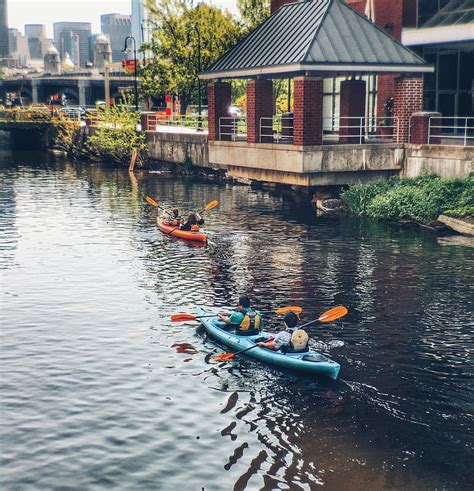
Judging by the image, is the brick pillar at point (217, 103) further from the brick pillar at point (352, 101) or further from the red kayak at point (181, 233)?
the red kayak at point (181, 233)

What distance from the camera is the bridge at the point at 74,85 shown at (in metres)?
144

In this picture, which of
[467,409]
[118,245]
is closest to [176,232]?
[118,245]

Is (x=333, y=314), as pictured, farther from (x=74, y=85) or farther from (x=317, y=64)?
(x=74, y=85)

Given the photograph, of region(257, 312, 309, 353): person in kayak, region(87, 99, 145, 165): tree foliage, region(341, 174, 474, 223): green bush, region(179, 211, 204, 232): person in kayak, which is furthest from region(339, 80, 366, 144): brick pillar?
region(257, 312, 309, 353): person in kayak

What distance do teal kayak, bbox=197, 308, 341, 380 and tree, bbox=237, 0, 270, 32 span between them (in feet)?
175

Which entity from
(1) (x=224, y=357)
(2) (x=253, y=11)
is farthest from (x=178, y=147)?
(1) (x=224, y=357)

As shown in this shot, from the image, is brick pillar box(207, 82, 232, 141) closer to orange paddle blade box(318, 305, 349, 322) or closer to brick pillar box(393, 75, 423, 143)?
brick pillar box(393, 75, 423, 143)

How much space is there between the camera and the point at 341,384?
17.5 m

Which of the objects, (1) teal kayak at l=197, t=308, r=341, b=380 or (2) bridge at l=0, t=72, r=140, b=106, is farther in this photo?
(2) bridge at l=0, t=72, r=140, b=106

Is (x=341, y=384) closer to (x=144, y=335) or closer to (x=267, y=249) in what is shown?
(x=144, y=335)

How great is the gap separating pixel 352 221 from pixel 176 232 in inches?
335

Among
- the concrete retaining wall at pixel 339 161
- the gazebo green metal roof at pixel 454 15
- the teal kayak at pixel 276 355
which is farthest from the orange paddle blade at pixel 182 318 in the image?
the gazebo green metal roof at pixel 454 15

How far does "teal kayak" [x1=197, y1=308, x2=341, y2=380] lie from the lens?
17.7m

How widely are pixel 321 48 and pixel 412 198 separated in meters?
8.04
